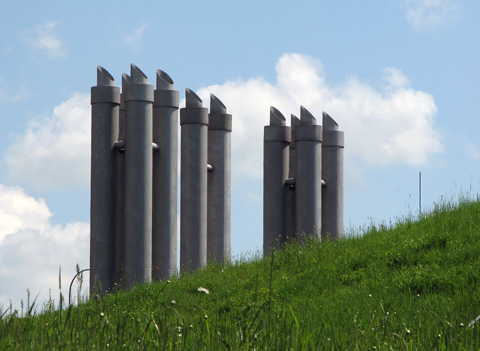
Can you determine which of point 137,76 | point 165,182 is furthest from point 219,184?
point 137,76

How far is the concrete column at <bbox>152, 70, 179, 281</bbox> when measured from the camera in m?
17.7

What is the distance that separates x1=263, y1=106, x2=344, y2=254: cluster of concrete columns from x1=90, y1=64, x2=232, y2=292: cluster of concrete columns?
8.98 feet

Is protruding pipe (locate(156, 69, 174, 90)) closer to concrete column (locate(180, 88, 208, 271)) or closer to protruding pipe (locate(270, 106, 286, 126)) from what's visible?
concrete column (locate(180, 88, 208, 271))

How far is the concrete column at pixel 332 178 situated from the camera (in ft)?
69.3

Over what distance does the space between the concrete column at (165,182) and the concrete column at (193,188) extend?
0.42m

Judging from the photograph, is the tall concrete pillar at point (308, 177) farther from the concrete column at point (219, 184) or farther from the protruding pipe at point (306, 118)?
the concrete column at point (219, 184)

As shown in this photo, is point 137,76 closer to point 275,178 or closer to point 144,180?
point 144,180

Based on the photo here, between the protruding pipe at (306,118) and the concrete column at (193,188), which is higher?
the protruding pipe at (306,118)

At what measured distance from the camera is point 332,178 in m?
21.2

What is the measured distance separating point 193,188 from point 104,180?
243 cm

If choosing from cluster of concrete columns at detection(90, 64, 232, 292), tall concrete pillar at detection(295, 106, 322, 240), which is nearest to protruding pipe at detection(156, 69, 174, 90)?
cluster of concrete columns at detection(90, 64, 232, 292)

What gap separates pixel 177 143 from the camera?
1819 cm

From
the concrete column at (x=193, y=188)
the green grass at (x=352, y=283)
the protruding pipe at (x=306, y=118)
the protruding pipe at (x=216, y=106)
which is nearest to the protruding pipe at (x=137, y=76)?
the concrete column at (x=193, y=188)

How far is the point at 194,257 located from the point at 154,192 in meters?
2.11
